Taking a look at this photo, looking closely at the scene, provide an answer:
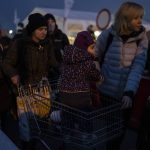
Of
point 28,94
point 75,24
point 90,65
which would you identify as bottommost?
point 75,24

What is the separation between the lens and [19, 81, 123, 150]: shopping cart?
169 inches

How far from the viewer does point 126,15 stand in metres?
5.00

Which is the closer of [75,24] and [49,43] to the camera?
[49,43]

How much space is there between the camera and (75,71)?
4.75 m

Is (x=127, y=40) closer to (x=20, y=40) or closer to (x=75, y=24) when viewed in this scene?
(x=20, y=40)

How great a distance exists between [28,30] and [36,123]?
2.01 meters

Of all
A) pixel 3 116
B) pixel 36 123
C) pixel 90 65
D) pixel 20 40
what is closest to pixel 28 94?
pixel 36 123

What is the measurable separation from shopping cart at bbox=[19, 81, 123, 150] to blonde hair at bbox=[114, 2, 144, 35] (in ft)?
2.28

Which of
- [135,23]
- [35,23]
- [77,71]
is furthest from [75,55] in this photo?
[35,23]

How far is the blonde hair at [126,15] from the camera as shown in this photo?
4984mm

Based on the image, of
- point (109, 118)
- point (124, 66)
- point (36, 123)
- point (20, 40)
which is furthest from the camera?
point (20, 40)

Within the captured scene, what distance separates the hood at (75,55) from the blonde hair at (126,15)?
560 mm

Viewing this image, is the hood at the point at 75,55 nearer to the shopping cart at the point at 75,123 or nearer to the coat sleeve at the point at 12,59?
the shopping cart at the point at 75,123

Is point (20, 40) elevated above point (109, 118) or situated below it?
above
